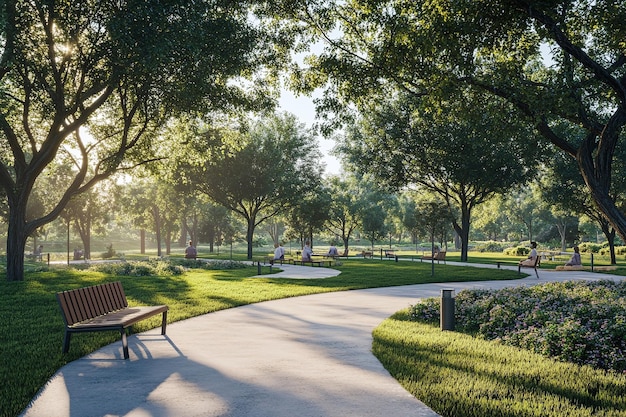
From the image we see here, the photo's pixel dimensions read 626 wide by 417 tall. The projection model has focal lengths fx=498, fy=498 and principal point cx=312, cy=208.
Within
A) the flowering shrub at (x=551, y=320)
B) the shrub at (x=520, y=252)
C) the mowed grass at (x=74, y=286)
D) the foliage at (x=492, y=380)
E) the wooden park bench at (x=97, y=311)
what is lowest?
the shrub at (x=520, y=252)

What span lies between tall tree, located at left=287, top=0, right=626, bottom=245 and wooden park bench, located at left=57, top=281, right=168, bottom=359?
7.92 m

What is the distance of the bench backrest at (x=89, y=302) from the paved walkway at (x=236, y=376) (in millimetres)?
614

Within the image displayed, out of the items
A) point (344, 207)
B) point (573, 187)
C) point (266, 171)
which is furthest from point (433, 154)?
point (344, 207)

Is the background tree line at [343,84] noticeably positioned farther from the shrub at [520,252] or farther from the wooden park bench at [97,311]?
the shrub at [520,252]

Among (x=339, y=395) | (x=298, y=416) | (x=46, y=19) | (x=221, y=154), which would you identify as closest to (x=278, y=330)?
(x=339, y=395)

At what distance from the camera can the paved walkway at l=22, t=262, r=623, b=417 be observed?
482cm

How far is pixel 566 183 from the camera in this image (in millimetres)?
33312

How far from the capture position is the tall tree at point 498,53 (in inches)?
426

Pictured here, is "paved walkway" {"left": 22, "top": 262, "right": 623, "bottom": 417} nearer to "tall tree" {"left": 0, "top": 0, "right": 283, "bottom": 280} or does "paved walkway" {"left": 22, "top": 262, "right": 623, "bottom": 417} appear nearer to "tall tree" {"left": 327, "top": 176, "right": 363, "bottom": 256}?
"tall tree" {"left": 0, "top": 0, "right": 283, "bottom": 280}

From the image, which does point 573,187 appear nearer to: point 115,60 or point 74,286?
point 115,60

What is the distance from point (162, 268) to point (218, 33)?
38.0 feet

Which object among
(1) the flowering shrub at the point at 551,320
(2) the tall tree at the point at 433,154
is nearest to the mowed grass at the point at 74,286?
(1) the flowering shrub at the point at 551,320

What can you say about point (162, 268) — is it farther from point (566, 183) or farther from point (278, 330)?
point (566, 183)

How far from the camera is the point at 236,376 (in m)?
5.94
